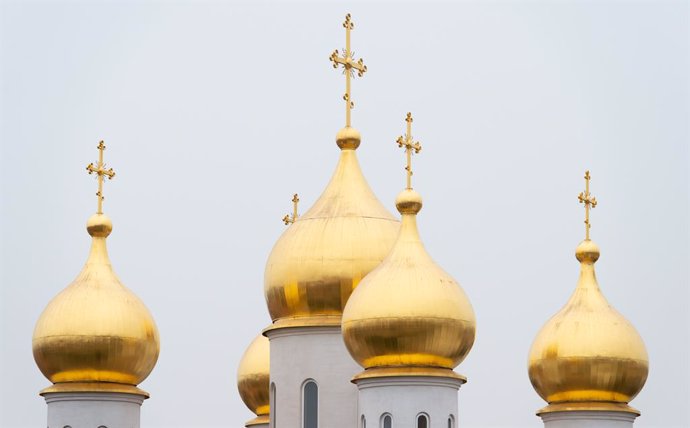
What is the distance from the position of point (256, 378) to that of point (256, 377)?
25mm

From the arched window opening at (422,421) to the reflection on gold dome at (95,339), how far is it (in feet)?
28.3

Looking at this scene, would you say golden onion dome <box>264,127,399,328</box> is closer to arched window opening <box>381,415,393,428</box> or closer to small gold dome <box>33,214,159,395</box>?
arched window opening <box>381,415,393,428</box>

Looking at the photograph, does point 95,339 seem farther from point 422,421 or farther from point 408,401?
point 422,421

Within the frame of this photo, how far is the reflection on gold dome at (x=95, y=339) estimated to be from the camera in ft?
172

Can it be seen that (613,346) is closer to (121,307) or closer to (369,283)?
(369,283)

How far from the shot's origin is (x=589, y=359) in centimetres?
5291

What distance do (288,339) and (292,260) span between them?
1.76m

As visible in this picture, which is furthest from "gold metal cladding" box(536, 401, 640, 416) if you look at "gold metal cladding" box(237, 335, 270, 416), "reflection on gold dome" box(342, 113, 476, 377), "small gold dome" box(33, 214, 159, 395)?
"small gold dome" box(33, 214, 159, 395)

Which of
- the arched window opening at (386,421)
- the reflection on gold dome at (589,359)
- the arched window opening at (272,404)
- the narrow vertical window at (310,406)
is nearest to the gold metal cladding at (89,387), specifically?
the arched window opening at (272,404)

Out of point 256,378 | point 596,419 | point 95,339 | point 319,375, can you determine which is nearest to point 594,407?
point 596,419

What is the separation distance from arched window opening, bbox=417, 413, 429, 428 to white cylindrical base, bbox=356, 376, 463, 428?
53 millimetres

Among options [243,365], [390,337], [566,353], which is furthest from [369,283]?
[243,365]

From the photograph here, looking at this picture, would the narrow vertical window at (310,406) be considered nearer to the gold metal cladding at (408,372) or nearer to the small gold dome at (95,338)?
the gold metal cladding at (408,372)

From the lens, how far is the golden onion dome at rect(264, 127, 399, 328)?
5009cm
